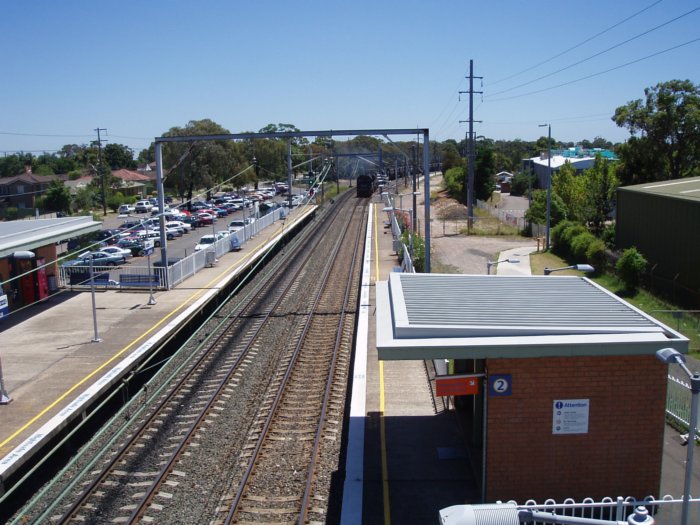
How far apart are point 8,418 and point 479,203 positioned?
58004 millimetres

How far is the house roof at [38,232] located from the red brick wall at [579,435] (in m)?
17.0

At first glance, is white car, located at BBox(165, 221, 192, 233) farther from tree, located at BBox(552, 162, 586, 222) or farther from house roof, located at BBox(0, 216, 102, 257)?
tree, located at BBox(552, 162, 586, 222)

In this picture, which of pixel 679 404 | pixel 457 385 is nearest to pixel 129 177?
pixel 679 404

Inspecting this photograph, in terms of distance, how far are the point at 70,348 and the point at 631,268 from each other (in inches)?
773

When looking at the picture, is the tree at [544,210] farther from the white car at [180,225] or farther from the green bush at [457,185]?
the green bush at [457,185]

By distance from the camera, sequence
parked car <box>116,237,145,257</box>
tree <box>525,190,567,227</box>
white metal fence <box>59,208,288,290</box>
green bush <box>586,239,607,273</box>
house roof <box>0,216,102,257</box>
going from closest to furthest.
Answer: house roof <box>0,216,102,257</box>
white metal fence <box>59,208,288,290</box>
green bush <box>586,239,607,273</box>
parked car <box>116,237,145,257</box>
tree <box>525,190,567,227</box>

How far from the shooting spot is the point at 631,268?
25500 mm

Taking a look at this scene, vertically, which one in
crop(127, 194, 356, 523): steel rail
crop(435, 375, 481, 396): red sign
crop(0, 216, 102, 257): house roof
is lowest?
crop(127, 194, 356, 523): steel rail

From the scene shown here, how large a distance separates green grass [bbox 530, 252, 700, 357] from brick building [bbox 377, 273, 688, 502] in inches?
362

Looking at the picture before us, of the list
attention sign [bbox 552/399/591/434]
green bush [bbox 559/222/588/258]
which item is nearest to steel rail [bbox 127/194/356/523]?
attention sign [bbox 552/399/591/434]

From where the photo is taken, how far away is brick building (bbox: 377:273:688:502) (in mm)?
8641

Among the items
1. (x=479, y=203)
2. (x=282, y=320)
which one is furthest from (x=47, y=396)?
(x=479, y=203)

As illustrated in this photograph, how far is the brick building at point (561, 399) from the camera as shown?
8641 mm

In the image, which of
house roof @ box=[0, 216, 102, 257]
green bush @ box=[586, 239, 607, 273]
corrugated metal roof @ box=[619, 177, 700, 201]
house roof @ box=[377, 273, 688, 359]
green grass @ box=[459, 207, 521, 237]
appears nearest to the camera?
house roof @ box=[377, 273, 688, 359]
